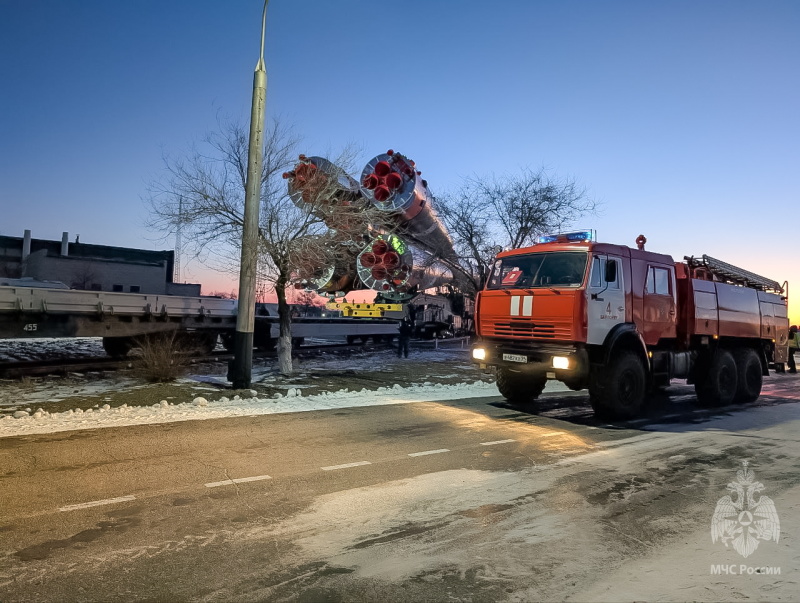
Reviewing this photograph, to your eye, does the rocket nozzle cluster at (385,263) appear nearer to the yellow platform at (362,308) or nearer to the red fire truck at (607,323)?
the yellow platform at (362,308)

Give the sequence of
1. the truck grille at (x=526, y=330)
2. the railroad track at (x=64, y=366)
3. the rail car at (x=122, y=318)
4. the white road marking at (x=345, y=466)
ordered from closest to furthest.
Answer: the white road marking at (x=345, y=466) → the truck grille at (x=526, y=330) → the railroad track at (x=64, y=366) → the rail car at (x=122, y=318)

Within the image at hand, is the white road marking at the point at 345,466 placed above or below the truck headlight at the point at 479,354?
below

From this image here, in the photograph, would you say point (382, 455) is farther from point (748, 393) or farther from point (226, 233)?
point (748, 393)

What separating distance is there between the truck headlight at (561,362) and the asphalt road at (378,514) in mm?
1164

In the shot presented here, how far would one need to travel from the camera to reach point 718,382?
1190 centimetres

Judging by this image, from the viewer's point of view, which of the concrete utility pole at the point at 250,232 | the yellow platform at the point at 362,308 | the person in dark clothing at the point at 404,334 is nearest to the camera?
the concrete utility pole at the point at 250,232

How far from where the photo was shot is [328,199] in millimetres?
12977

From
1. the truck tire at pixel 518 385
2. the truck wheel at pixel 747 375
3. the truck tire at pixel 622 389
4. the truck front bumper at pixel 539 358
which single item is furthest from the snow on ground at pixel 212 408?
the truck wheel at pixel 747 375

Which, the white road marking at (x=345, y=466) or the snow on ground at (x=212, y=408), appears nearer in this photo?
the white road marking at (x=345, y=466)

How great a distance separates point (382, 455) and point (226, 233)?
331 inches

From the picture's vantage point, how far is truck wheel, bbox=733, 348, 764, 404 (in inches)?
500

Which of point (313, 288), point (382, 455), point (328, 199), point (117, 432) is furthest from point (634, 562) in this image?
point (313, 288)

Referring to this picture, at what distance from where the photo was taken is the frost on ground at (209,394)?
27.8 feet

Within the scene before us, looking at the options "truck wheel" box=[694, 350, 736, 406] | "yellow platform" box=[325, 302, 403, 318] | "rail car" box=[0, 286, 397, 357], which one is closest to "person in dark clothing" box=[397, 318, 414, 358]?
"yellow platform" box=[325, 302, 403, 318]
